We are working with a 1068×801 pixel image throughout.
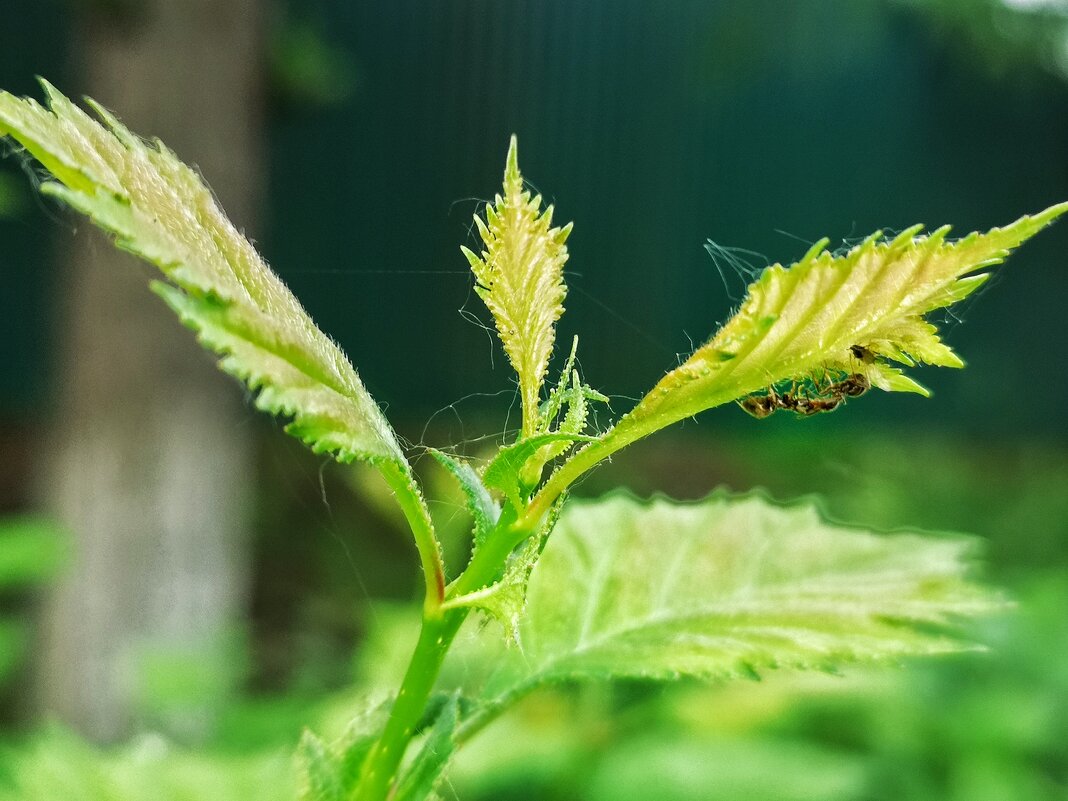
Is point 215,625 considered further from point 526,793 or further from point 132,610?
point 526,793

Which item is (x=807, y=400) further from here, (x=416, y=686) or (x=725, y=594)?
(x=416, y=686)

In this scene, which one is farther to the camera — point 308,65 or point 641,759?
point 308,65

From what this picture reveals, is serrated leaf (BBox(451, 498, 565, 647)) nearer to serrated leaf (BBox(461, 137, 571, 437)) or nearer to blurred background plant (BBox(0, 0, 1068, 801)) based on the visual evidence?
serrated leaf (BBox(461, 137, 571, 437))

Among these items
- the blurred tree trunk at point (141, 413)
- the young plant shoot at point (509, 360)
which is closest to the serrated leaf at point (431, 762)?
the young plant shoot at point (509, 360)

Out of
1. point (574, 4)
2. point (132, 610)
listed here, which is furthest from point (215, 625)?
point (574, 4)

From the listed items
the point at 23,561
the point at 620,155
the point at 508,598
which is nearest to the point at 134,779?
the point at 508,598

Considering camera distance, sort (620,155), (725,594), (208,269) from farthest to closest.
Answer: (620,155)
(725,594)
(208,269)

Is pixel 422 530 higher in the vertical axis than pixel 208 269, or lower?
lower
